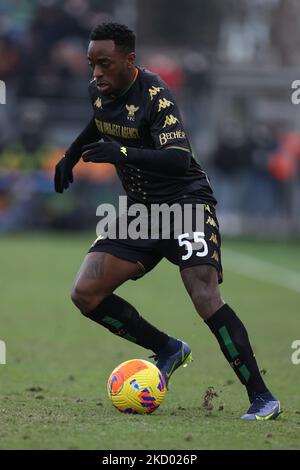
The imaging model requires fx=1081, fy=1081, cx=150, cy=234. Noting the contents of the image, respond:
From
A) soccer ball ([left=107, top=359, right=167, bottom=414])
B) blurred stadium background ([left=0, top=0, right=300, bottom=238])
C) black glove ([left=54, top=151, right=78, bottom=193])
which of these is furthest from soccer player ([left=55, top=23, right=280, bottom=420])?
blurred stadium background ([left=0, top=0, right=300, bottom=238])

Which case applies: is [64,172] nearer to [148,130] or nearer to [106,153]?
[148,130]

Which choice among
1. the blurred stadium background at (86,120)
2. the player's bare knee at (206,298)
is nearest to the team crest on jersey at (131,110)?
the player's bare knee at (206,298)

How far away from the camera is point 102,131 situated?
756 cm

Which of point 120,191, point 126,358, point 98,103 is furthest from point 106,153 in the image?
point 120,191

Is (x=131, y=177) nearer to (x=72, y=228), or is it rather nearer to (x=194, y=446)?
(x=194, y=446)

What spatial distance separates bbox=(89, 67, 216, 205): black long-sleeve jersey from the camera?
7.03 m

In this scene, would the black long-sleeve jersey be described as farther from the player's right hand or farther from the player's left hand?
the player's right hand

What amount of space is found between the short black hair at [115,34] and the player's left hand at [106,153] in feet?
2.34

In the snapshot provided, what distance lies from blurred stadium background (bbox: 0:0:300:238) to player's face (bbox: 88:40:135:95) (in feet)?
66.4

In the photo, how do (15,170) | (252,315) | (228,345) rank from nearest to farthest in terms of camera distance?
(228,345) → (252,315) → (15,170)

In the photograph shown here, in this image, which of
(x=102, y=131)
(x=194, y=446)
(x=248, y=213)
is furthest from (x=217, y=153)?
(x=194, y=446)

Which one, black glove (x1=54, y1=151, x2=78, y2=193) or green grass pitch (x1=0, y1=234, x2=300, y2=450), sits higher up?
black glove (x1=54, y1=151, x2=78, y2=193)

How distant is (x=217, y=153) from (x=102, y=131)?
2168 cm

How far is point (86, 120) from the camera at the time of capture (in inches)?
1186
